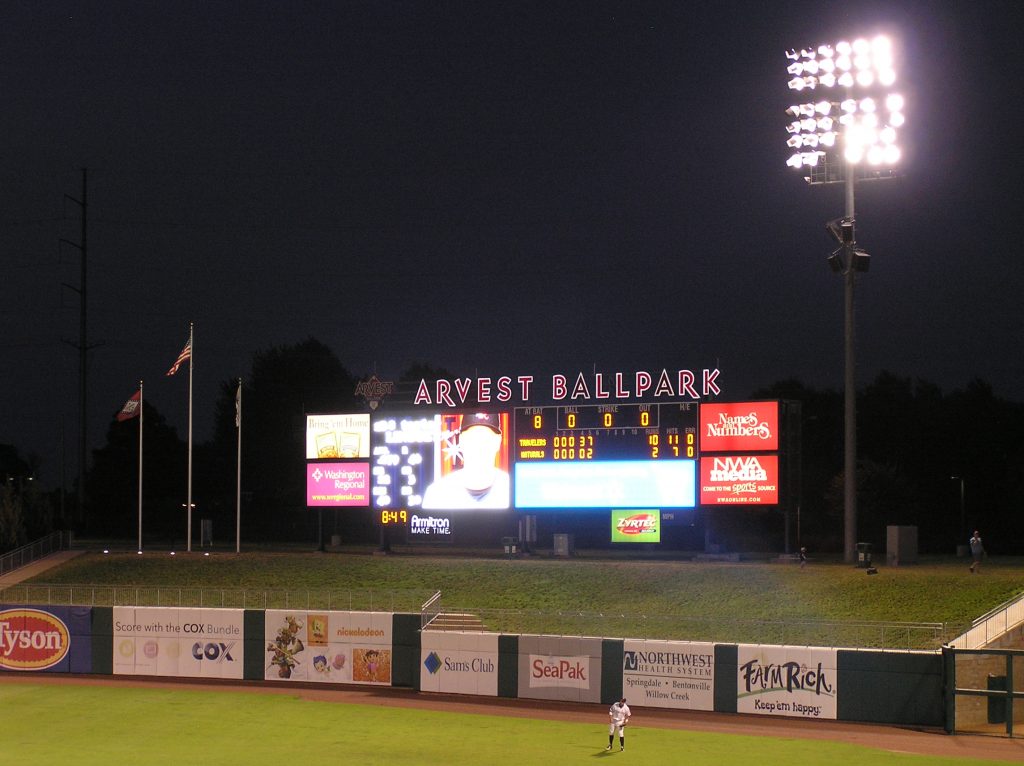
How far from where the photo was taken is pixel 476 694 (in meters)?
31.9

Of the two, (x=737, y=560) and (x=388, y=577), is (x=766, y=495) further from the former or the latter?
(x=388, y=577)

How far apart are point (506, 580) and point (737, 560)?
885 cm

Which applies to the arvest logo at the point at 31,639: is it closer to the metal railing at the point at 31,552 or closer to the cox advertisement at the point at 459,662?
the cox advertisement at the point at 459,662

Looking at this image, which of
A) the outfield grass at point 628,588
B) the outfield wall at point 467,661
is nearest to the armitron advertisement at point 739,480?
the outfield grass at point 628,588

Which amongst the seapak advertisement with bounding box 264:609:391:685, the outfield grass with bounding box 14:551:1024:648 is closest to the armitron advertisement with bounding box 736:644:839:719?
the outfield grass with bounding box 14:551:1024:648

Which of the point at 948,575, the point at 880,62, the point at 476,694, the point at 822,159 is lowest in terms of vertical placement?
the point at 476,694

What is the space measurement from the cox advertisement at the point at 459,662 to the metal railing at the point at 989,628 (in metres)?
12.0

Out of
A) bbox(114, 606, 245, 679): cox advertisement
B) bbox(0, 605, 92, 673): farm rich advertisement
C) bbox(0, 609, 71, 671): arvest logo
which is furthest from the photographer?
bbox(0, 609, 71, 671): arvest logo

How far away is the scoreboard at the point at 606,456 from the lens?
43.4 metres

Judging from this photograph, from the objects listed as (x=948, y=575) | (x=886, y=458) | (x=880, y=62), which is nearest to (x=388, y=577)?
(x=948, y=575)

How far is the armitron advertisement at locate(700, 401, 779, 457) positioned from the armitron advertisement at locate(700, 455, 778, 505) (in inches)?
14.4

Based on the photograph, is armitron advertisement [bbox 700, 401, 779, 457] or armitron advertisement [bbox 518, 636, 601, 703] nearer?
armitron advertisement [bbox 518, 636, 601, 703]

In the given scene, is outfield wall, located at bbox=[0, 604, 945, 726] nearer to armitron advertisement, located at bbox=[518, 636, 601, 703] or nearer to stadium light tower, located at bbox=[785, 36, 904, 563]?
armitron advertisement, located at bbox=[518, 636, 601, 703]

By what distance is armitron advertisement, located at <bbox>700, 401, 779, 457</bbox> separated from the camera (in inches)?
1661
